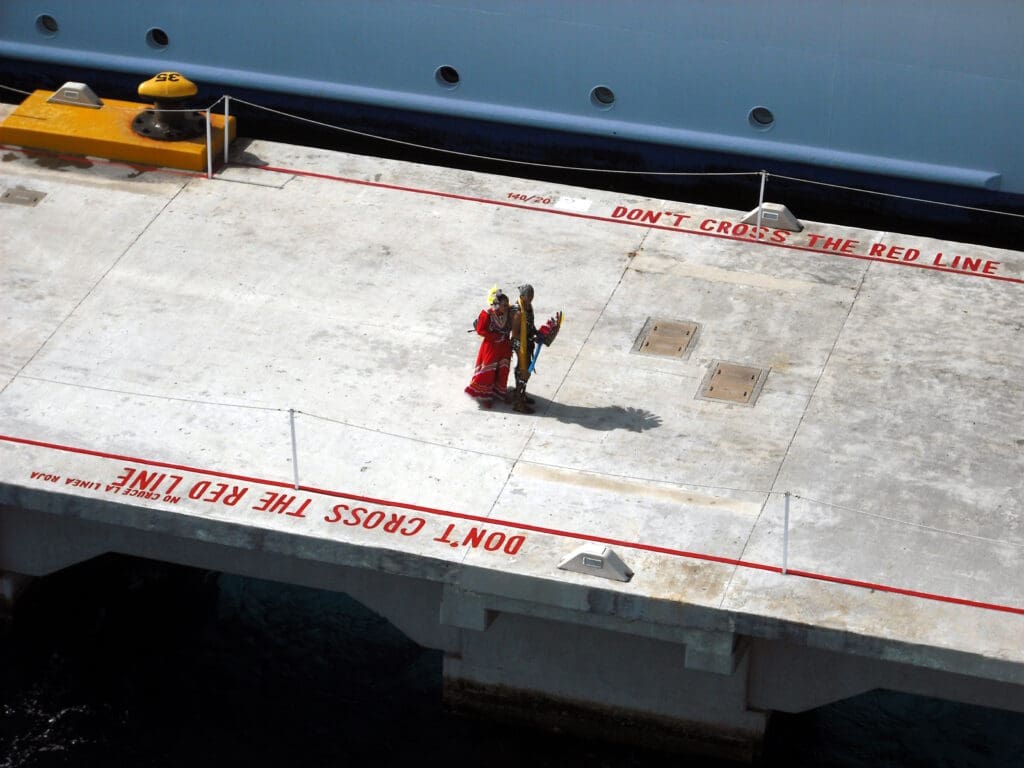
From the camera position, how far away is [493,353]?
1894cm

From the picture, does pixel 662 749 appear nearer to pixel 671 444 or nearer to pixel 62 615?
pixel 671 444

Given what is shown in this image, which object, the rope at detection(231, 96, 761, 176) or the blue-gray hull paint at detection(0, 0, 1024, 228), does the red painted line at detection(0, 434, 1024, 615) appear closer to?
the rope at detection(231, 96, 761, 176)

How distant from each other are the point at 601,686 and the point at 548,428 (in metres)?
2.50

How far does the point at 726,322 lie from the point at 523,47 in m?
5.35

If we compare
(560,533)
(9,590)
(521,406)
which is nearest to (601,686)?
(560,533)

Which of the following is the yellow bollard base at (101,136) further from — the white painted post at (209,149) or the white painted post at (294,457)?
the white painted post at (294,457)

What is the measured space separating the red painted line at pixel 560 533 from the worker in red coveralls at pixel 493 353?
1.92 m

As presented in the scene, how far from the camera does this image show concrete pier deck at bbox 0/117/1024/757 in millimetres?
16859

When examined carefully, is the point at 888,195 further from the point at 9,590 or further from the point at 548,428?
the point at 9,590

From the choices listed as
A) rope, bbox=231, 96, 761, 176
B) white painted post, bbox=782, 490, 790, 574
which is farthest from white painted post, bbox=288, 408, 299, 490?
rope, bbox=231, 96, 761, 176

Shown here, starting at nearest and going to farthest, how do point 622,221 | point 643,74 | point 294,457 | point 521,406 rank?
1. point 294,457
2. point 521,406
3. point 622,221
4. point 643,74

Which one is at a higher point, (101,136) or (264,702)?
Result: (101,136)

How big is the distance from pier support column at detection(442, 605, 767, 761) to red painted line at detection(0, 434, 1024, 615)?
0.88 metres

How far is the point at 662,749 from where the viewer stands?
60.1 ft
